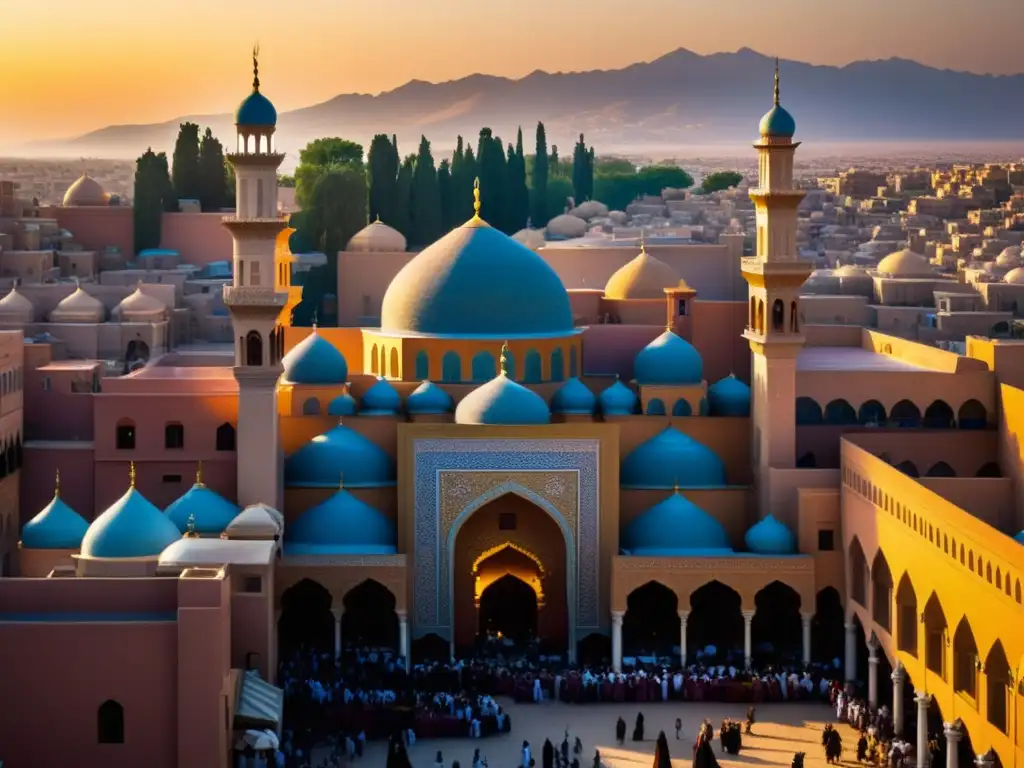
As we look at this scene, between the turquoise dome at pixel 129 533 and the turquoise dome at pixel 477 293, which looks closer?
the turquoise dome at pixel 129 533

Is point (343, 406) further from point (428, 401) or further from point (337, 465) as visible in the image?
point (337, 465)

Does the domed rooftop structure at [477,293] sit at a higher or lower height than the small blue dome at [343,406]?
higher

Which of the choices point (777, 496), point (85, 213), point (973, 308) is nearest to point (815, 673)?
point (777, 496)

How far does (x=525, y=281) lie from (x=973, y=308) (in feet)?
81.6

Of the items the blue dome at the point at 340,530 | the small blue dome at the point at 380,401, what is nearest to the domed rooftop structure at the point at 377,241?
the small blue dome at the point at 380,401

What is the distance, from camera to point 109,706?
77.8 ft

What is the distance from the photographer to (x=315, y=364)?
34.3 m

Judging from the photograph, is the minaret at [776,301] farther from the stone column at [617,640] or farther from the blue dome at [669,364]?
the stone column at [617,640]

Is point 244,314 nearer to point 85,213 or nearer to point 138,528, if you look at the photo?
point 138,528

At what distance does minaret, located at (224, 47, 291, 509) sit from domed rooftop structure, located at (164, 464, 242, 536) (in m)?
1.15

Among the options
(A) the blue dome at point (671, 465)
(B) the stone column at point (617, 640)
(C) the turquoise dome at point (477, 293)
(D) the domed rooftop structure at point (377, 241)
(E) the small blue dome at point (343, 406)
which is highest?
(D) the domed rooftop structure at point (377, 241)

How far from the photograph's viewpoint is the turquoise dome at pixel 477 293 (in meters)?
34.7

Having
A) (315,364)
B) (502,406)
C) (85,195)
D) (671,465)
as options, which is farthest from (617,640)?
(85,195)

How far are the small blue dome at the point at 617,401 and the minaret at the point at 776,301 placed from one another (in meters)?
2.10
